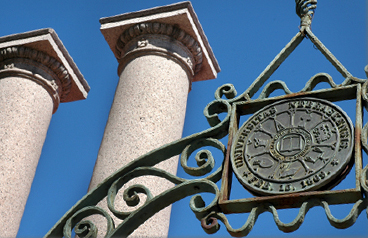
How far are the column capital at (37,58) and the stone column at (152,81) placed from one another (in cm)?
83

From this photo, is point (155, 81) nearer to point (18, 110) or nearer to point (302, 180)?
point (18, 110)

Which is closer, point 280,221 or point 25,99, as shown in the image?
point 280,221

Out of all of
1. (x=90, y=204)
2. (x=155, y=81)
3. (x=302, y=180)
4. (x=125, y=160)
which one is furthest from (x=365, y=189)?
(x=155, y=81)

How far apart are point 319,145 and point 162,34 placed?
3.72m

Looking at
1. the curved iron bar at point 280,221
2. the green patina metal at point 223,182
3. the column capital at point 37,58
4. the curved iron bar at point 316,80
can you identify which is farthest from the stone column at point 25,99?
the curved iron bar at point 316,80

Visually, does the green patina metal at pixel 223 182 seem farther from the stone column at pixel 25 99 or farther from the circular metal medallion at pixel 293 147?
the stone column at pixel 25 99

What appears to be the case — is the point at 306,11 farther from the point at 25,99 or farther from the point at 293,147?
the point at 25,99

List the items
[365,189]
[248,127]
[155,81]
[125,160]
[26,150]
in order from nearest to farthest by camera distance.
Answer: [365,189] < [248,127] < [125,160] < [155,81] < [26,150]

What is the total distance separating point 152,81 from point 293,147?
2.86m

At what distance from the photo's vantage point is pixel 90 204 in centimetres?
626

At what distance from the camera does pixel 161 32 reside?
29.6 ft

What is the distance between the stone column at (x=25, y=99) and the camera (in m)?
8.52

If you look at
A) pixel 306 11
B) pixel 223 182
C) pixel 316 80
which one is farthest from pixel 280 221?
pixel 306 11

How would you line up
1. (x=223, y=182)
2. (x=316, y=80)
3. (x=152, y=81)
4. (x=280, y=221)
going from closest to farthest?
(x=280, y=221) → (x=223, y=182) → (x=316, y=80) → (x=152, y=81)
